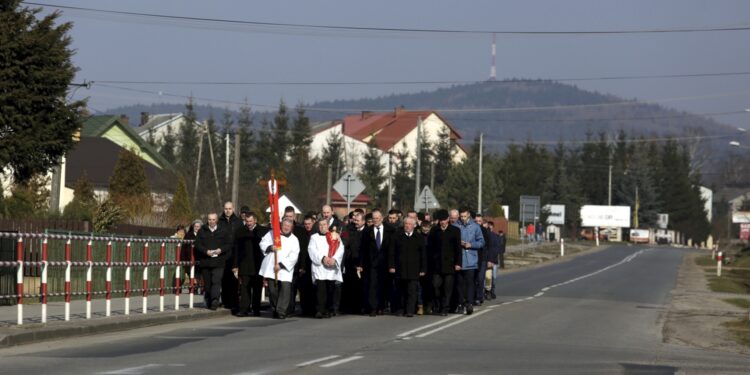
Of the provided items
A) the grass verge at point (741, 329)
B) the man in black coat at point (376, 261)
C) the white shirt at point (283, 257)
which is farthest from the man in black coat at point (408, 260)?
the grass verge at point (741, 329)

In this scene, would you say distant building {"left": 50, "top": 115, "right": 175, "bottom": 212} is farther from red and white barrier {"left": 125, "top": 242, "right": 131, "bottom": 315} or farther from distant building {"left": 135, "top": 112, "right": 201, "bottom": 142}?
red and white barrier {"left": 125, "top": 242, "right": 131, "bottom": 315}

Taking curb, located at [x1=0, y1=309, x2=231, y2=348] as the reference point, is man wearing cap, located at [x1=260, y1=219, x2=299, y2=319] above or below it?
above

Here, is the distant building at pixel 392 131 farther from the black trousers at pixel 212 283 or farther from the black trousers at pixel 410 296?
the black trousers at pixel 212 283

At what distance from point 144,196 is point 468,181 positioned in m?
45.8

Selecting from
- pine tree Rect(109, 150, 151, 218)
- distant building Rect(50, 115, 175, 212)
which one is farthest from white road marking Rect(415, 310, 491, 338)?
distant building Rect(50, 115, 175, 212)

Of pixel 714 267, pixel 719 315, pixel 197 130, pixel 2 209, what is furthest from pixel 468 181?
pixel 719 315

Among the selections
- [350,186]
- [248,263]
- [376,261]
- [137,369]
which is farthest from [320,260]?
[350,186]

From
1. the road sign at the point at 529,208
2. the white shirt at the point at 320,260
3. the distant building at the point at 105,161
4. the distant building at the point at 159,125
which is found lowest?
the white shirt at the point at 320,260

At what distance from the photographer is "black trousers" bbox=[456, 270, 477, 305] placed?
83.1 ft

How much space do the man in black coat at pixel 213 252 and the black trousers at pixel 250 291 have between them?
1.89ft

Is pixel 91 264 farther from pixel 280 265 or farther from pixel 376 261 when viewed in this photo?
pixel 376 261

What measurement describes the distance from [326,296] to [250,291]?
1.36 m

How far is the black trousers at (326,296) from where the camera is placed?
23.6 meters

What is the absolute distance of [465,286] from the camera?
25672mm
